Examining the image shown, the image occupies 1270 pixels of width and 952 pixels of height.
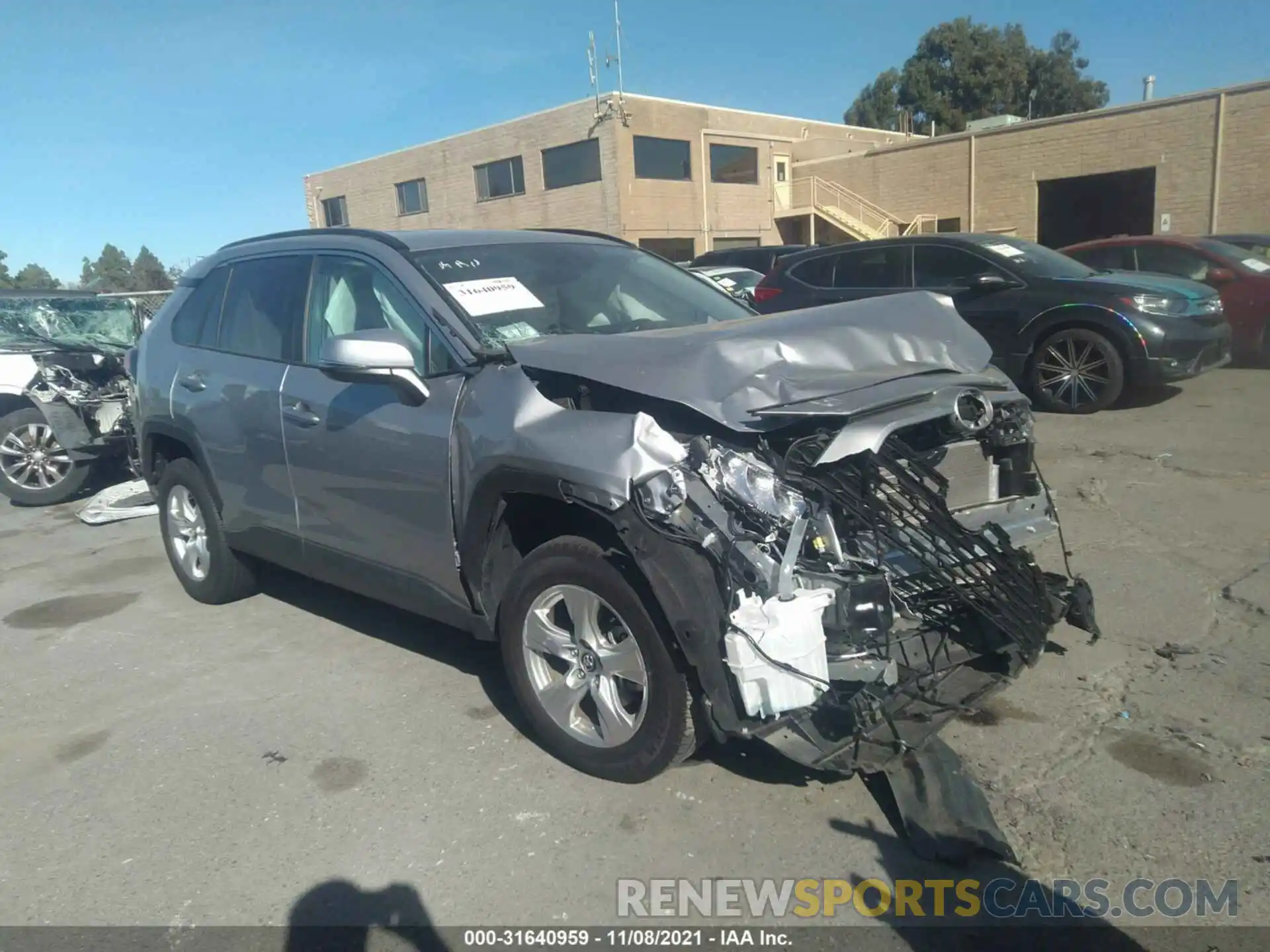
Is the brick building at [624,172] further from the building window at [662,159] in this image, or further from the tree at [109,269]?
the tree at [109,269]

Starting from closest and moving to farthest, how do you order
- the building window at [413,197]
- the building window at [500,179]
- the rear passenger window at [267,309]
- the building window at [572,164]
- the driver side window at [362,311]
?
the driver side window at [362,311]
the rear passenger window at [267,309]
the building window at [572,164]
the building window at [500,179]
the building window at [413,197]

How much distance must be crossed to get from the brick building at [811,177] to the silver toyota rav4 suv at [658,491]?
2293cm

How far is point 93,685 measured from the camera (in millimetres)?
4551

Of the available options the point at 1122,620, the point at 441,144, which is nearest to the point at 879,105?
the point at 441,144

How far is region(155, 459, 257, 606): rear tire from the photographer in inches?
204

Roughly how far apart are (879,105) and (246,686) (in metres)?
67.1

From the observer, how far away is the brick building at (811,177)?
73.4ft

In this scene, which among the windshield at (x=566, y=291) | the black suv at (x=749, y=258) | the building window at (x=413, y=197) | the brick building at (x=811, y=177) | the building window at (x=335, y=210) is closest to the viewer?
the windshield at (x=566, y=291)

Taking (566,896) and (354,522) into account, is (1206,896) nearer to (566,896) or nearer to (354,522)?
(566,896)

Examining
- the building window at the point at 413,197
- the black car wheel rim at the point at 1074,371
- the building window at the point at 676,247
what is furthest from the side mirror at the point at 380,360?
the building window at the point at 413,197

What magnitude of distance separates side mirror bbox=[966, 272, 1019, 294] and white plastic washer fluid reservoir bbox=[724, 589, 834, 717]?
6822 mm

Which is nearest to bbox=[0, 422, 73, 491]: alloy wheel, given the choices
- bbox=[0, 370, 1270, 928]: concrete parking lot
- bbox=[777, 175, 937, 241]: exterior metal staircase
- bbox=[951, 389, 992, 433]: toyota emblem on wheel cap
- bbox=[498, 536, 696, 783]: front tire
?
bbox=[0, 370, 1270, 928]: concrete parking lot

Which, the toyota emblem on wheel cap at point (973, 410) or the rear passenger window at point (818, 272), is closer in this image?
the toyota emblem on wheel cap at point (973, 410)

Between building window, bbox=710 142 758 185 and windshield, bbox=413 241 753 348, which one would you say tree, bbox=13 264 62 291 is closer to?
building window, bbox=710 142 758 185
